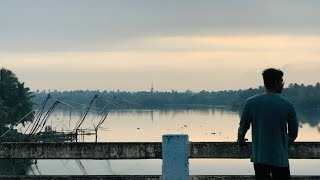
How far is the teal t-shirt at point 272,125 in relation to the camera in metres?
5.73

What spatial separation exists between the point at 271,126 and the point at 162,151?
80.0 inches

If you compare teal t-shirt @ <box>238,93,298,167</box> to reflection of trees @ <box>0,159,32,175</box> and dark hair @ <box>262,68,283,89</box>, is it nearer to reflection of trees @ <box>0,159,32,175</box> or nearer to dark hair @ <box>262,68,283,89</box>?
dark hair @ <box>262,68,283,89</box>

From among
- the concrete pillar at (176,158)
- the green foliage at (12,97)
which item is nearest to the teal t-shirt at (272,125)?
the concrete pillar at (176,158)

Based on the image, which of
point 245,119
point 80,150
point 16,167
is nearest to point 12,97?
point 16,167

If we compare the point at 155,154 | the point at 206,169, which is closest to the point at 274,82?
the point at 155,154

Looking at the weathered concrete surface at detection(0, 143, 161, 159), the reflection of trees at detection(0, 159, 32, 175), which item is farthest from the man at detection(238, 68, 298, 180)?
the reflection of trees at detection(0, 159, 32, 175)

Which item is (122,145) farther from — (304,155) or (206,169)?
(206,169)

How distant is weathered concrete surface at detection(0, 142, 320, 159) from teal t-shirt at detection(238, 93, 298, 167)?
141cm

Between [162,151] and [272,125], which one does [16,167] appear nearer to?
[162,151]

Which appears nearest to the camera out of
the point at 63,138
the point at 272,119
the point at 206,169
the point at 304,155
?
the point at 272,119

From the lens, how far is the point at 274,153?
5742mm

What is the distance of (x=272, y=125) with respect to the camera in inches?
225

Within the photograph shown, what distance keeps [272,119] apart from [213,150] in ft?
5.97

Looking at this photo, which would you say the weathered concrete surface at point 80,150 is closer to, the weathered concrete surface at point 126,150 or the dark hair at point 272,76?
the weathered concrete surface at point 126,150
